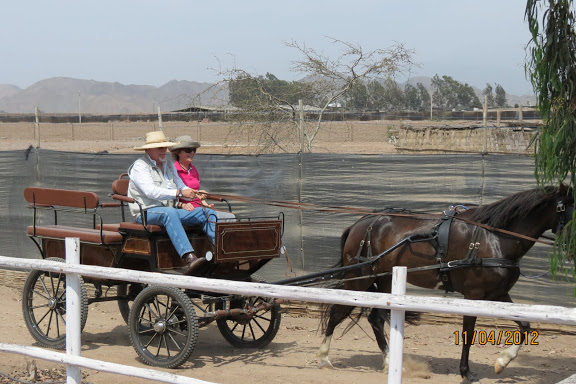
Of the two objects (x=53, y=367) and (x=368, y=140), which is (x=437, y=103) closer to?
(x=368, y=140)

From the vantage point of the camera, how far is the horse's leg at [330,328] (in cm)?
744

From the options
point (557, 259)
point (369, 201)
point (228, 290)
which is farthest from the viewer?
point (369, 201)

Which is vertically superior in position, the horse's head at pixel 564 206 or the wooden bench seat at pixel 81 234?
the horse's head at pixel 564 206

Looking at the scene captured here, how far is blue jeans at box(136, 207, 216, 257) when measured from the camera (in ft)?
24.0

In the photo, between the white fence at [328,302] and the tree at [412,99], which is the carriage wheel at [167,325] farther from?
the tree at [412,99]

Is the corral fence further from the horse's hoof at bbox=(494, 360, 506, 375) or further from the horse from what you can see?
the horse's hoof at bbox=(494, 360, 506, 375)

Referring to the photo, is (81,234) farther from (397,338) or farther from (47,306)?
(397,338)

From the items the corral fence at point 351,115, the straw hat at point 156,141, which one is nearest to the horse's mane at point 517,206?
the corral fence at point 351,115

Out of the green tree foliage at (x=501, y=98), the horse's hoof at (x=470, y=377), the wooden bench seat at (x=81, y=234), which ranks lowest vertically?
the horse's hoof at (x=470, y=377)

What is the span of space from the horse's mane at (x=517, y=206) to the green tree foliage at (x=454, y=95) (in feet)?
172

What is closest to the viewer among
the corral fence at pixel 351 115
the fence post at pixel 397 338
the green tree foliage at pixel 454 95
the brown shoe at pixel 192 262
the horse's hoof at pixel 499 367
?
the fence post at pixel 397 338

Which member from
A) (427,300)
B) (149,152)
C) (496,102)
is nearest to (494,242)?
(427,300)

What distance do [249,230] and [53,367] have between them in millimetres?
2236

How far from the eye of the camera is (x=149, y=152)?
779 centimetres
